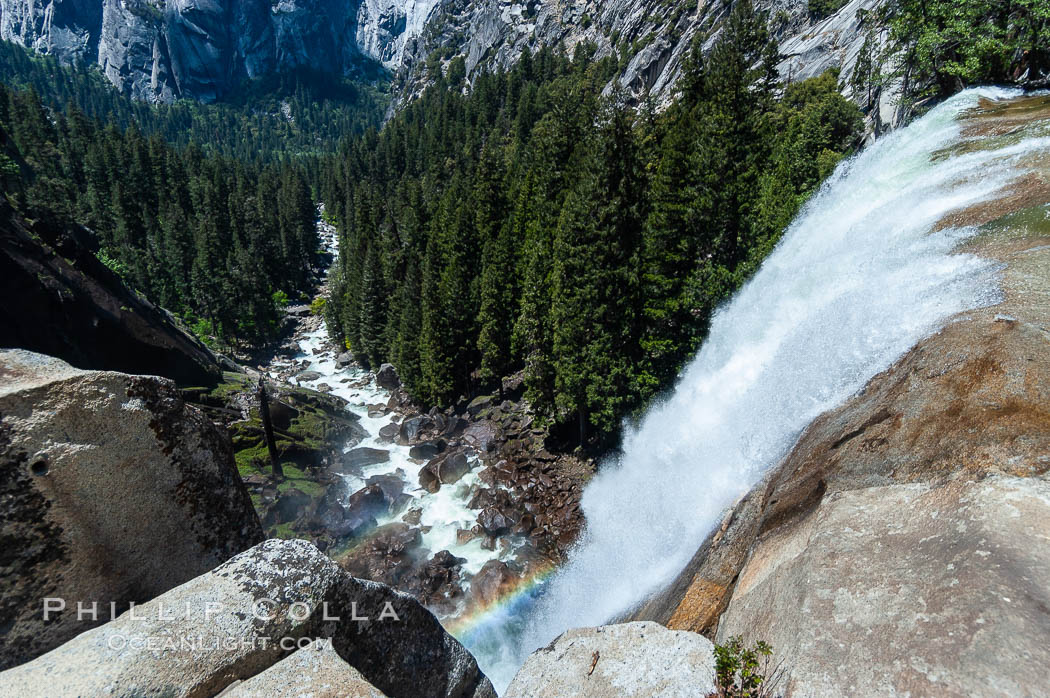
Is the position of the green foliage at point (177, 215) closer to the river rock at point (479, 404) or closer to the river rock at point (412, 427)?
the river rock at point (412, 427)

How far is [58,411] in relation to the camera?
5.10 metres

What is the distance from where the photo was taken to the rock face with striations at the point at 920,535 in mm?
4852

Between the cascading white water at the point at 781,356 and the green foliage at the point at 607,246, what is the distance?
220cm

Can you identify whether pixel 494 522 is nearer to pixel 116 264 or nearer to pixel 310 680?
pixel 310 680

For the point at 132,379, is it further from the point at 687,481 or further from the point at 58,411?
the point at 687,481

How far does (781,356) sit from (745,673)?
43.5 feet

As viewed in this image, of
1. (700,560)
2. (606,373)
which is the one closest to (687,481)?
(700,560)

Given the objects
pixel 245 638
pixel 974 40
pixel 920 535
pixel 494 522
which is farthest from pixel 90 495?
pixel 974 40

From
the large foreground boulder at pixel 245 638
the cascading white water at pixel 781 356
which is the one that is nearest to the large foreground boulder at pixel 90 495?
the large foreground boulder at pixel 245 638

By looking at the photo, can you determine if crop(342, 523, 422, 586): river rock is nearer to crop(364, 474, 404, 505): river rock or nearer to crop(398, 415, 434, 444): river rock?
crop(364, 474, 404, 505): river rock

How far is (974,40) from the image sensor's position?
21344 millimetres

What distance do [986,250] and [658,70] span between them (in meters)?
Result: 98.9

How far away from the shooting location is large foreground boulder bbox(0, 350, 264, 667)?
190 inches

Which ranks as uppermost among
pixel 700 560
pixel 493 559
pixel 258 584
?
pixel 258 584
